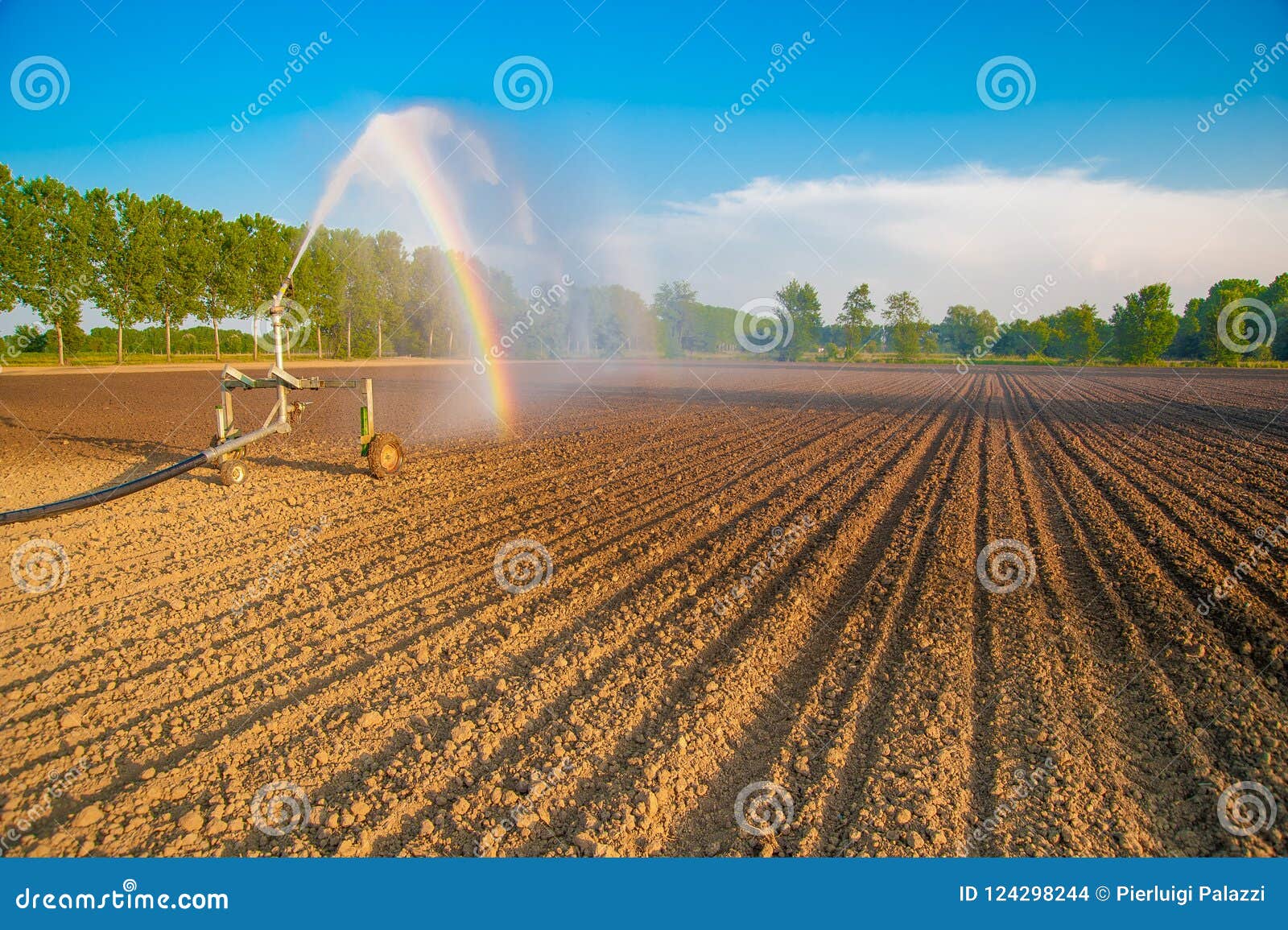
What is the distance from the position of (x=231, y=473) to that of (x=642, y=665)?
8.31m

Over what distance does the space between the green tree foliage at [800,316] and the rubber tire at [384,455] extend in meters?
85.6

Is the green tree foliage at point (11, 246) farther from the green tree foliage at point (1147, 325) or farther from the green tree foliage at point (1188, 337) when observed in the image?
the green tree foliage at point (1188, 337)

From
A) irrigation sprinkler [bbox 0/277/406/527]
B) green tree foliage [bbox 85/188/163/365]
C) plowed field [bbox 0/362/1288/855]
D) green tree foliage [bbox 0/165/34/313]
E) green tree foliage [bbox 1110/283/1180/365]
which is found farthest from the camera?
green tree foliage [bbox 1110/283/1180/365]

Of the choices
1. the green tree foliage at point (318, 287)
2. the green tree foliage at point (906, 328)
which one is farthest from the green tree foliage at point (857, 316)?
the green tree foliage at point (318, 287)

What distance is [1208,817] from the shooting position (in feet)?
12.0

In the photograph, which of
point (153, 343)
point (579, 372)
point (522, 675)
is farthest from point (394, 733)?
point (153, 343)

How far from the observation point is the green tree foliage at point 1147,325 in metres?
73.6

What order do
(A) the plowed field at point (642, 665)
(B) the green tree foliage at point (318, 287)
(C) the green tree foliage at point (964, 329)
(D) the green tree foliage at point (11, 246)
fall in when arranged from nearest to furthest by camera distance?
(A) the plowed field at point (642, 665), (D) the green tree foliage at point (11, 246), (B) the green tree foliage at point (318, 287), (C) the green tree foliage at point (964, 329)

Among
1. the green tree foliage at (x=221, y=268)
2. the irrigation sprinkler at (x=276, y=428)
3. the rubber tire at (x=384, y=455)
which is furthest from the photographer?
the green tree foliage at (x=221, y=268)

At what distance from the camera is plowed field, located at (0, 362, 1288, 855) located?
140 inches

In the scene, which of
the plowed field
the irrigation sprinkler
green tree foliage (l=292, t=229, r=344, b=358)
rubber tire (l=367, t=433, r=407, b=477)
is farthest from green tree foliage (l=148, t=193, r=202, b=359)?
rubber tire (l=367, t=433, r=407, b=477)

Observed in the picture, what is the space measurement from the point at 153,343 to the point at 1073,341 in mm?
108254

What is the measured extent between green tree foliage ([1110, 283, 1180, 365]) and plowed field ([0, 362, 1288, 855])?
7733cm

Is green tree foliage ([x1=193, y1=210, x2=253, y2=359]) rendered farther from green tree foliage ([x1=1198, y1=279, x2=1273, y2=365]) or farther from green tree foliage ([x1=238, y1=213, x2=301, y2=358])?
green tree foliage ([x1=1198, y1=279, x2=1273, y2=365])
